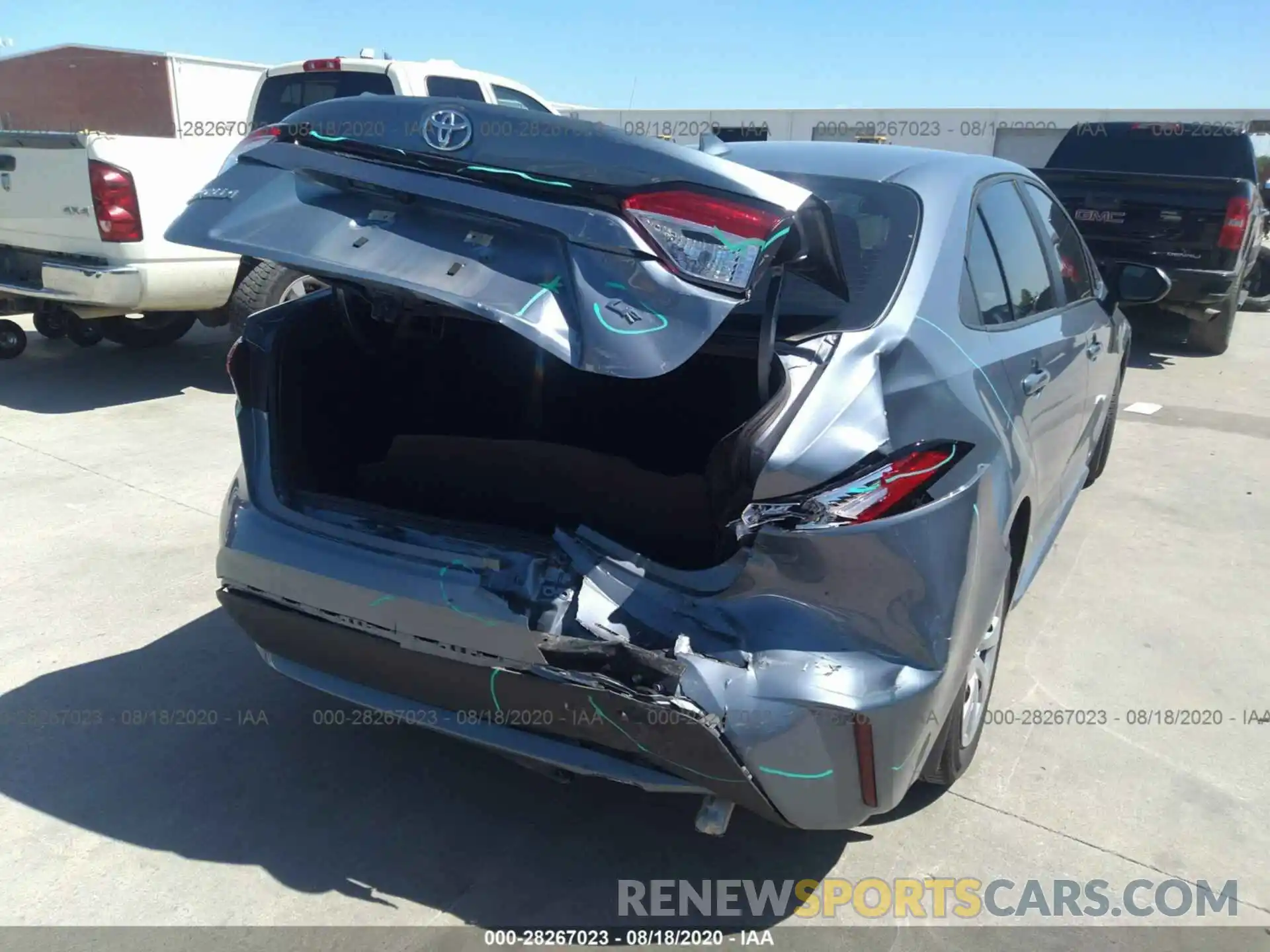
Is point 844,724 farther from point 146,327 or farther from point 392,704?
point 146,327

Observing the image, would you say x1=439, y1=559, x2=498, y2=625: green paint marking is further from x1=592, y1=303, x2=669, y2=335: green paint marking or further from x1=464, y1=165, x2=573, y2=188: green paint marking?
x1=464, y1=165, x2=573, y2=188: green paint marking

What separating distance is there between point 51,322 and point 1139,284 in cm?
705

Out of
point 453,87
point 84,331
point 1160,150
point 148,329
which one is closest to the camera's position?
point 453,87

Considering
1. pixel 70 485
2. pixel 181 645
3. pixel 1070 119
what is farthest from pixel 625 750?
pixel 1070 119

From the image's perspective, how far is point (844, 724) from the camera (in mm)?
2031

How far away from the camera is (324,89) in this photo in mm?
7605

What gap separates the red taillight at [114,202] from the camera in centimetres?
610

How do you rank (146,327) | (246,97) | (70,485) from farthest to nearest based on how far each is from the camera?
(246,97) < (146,327) < (70,485)

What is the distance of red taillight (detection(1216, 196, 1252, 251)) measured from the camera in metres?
8.16

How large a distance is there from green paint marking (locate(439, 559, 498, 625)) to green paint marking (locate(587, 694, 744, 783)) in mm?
276

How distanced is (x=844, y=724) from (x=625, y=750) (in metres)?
0.46

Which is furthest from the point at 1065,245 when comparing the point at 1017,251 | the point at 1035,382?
the point at 1035,382

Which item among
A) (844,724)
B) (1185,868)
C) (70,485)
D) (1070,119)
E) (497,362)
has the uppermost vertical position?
(497,362)

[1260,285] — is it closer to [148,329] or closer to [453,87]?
[453,87]
